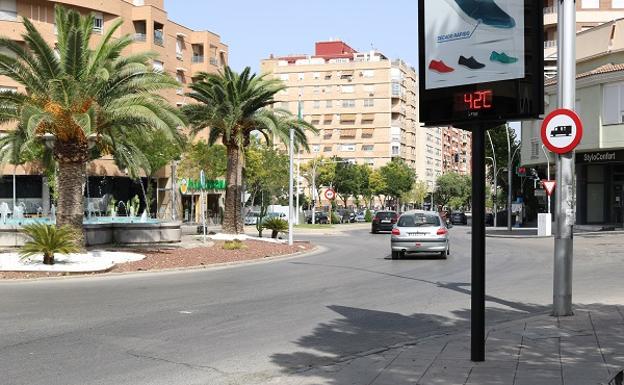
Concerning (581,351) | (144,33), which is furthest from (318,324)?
(144,33)

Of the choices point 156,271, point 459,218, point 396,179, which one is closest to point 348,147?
point 396,179

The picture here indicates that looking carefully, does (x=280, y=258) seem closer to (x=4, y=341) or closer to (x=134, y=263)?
(x=134, y=263)

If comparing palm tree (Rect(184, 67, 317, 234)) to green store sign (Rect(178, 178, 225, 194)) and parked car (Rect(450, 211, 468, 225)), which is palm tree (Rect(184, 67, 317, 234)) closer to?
green store sign (Rect(178, 178, 225, 194))

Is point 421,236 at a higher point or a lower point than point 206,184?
lower

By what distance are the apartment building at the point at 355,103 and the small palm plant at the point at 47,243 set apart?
311 ft

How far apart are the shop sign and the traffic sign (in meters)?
31.3

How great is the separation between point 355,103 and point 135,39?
6169cm

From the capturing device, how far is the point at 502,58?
253 inches

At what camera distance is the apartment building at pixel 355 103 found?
111688 mm

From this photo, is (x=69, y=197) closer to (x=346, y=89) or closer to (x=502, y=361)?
(x=502, y=361)

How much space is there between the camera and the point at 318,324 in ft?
31.2

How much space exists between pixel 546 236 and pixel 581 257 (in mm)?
16512

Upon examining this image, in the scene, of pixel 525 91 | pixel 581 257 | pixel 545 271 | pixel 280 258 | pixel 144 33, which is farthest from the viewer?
pixel 144 33

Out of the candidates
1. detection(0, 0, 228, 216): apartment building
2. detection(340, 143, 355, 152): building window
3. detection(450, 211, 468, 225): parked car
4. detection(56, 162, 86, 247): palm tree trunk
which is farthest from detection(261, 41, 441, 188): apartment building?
detection(56, 162, 86, 247): palm tree trunk
